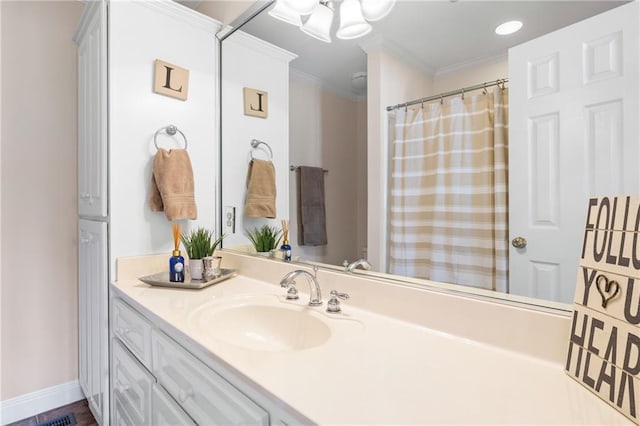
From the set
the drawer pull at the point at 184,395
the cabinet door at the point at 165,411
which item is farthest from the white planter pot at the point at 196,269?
the drawer pull at the point at 184,395

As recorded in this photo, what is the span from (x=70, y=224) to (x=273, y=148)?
1288 millimetres

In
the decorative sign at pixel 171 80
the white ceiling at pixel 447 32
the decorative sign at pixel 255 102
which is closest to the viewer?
the white ceiling at pixel 447 32

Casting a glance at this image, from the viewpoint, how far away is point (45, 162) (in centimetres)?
175

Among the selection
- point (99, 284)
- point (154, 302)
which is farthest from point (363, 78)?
point (99, 284)

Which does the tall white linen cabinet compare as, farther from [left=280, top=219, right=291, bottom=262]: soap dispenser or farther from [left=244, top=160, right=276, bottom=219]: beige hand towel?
[left=280, top=219, right=291, bottom=262]: soap dispenser

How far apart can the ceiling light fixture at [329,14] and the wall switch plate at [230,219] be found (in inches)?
36.6

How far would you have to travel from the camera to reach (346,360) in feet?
2.22

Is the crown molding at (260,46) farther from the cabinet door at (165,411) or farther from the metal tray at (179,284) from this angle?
the cabinet door at (165,411)

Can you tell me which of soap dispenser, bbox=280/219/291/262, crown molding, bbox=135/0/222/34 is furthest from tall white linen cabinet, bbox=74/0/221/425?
soap dispenser, bbox=280/219/291/262

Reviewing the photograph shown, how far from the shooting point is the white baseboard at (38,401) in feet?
5.44

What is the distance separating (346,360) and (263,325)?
1.64ft

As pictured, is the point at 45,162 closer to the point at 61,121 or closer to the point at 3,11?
the point at 61,121

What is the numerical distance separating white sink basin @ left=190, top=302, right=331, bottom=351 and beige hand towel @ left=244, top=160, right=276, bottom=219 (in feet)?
1.72

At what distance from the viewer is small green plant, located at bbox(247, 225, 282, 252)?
4.83 ft
